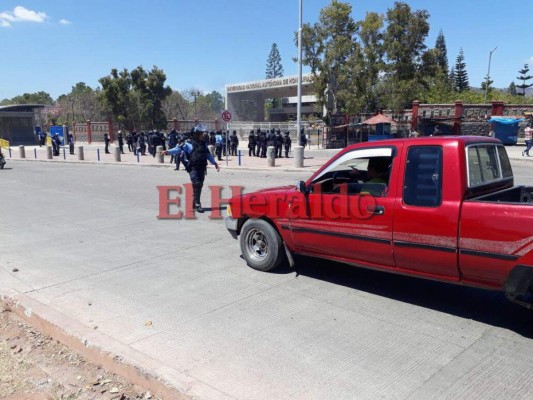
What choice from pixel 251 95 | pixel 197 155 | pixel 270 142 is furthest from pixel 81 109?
pixel 197 155

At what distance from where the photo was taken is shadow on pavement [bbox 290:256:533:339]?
4309 mm

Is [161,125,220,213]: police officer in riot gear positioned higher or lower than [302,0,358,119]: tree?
lower

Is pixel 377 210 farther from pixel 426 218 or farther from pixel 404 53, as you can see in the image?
pixel 404 53

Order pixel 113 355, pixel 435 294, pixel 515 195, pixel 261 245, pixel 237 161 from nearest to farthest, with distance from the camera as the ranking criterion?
pixel 113 355
pixel 515 195
pixel 435 294
pixel 261 245
pixel 237 161

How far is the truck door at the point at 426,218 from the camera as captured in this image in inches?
156

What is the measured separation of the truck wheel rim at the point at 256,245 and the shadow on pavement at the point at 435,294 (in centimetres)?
33

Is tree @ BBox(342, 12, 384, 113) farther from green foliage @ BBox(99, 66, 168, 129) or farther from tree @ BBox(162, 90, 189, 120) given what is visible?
tree @ BBox(162, 90, 189, 120)

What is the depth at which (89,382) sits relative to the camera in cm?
339

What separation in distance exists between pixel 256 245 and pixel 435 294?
2219mm

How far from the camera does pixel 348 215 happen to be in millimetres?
4711

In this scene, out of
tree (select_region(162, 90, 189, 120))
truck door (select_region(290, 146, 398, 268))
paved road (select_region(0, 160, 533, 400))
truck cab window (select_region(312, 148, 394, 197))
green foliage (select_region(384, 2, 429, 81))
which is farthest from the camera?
tree (select_region(162, 90, 189, 120))

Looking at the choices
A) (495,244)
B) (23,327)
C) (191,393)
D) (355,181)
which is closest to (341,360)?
(191,393)

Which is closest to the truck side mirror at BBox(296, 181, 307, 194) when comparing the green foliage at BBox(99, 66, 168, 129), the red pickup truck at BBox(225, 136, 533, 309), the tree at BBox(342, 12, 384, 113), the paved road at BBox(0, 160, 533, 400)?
the red pickup truck at BBox(225, 136, 533, 309)

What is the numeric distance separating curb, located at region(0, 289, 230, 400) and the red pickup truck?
7.31 feet
